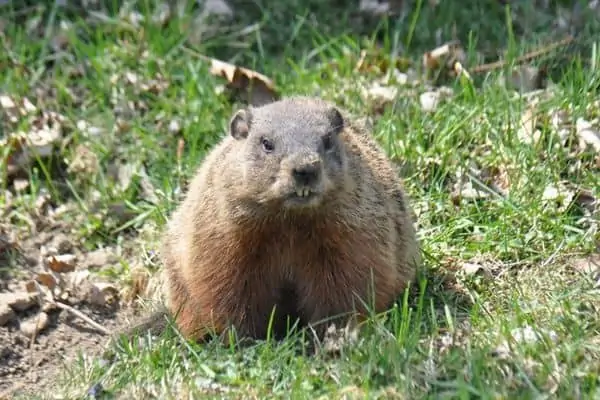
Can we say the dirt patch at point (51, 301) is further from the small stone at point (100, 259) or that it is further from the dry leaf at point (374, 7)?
the dry leaf at point (374, 7)

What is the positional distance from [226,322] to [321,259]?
57 centimetres

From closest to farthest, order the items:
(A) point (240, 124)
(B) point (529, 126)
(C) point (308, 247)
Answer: (C) point (308, 247)
(A) point (240, 124)
(B) point (529, 126)

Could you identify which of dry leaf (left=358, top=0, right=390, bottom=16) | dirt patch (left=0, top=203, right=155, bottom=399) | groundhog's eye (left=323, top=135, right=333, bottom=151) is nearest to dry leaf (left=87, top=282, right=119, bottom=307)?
dirt patch (left=0, top=203, right=155, bottom=399)

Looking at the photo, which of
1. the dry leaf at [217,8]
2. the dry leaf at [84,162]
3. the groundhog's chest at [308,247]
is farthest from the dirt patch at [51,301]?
the dry leaf at [217,8]

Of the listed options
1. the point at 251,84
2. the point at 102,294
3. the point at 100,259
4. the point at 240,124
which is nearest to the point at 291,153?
the point at 240,124

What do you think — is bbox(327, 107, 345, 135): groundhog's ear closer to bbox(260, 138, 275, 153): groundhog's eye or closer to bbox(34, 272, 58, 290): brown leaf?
bbox(260, 138, 275, 153): groundhog's eye

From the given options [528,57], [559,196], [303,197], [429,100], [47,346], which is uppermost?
[303,197]

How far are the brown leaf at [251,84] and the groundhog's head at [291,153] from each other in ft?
6.67

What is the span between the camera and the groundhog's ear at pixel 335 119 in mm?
5273

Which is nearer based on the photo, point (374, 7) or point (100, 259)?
point (100, 259)

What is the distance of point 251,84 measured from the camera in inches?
293

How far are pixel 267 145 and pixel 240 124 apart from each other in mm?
453

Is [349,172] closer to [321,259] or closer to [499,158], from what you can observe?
[321,259]

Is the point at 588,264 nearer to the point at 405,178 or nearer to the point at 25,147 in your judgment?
the point at 405,178
